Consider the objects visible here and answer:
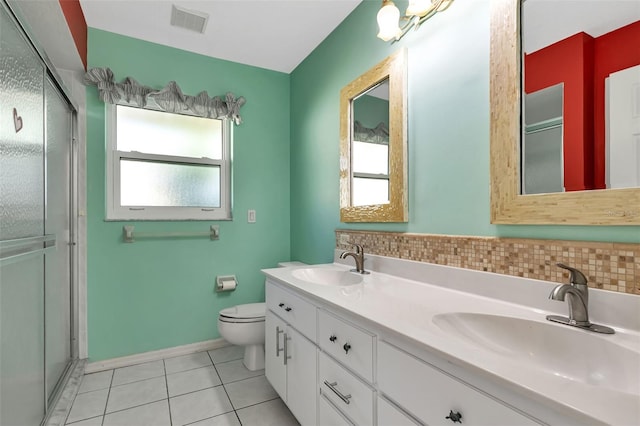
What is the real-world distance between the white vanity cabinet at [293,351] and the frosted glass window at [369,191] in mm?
723

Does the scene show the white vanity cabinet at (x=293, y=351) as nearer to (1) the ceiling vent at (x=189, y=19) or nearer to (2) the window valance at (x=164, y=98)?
(2) the window valance at (x=164, y=98)

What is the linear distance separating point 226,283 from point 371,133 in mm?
1672

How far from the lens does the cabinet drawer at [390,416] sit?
2.80 feet

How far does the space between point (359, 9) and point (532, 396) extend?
2.16 meters

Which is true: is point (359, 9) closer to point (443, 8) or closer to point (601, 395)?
point (443, 8)

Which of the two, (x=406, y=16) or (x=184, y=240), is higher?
(x=406, y=16)

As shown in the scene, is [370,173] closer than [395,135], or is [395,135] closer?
[395,135]

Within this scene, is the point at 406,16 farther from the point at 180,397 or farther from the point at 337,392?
the point at 180,397

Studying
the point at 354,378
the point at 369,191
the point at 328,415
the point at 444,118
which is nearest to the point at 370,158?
the point at 369,191

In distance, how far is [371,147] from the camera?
6.11ft

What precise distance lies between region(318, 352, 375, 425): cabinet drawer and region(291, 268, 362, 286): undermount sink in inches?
21.1

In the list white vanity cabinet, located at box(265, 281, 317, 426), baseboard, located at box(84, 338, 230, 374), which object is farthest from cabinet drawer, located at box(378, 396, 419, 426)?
baseboard, located at box(84, 338, 230, 374)

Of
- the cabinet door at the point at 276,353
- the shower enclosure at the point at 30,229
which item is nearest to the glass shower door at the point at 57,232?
the shower enclosure at the point at 30,229

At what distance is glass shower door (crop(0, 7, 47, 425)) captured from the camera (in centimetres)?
114
